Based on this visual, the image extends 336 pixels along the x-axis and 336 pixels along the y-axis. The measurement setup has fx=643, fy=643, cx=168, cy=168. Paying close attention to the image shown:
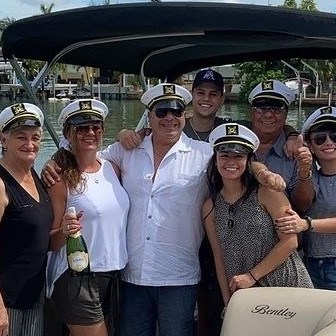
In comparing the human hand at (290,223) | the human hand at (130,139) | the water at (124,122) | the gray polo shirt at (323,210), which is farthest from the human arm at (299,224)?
the water at (124,122)

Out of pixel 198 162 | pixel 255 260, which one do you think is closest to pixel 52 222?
pixel 198 162

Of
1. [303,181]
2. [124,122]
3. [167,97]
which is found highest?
[124,122]

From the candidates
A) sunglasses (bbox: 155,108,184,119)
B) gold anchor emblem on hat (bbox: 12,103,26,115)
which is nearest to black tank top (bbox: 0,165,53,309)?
gold anchor emblem on hat (bbox: 12,103,26,115)

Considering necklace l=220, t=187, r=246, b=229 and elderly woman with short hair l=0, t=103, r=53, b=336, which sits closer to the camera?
elderly woman with short hair l=0, t=103, r=53, b=336

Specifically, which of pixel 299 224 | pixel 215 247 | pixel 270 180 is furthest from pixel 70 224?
pixel 299 224

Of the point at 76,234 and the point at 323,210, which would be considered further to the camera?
the point at 323,210

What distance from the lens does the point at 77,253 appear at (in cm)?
304

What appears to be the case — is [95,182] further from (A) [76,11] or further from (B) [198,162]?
(A) [76,11]

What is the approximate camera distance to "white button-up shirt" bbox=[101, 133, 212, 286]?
10.4 ft

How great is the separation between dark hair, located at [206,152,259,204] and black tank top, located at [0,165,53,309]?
0.79 metres

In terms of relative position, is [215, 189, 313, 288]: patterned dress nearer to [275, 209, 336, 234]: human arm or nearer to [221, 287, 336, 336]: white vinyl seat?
[275, 209, 336, 234]: human arm

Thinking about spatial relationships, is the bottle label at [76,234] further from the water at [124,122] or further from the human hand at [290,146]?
the water at [124,122]

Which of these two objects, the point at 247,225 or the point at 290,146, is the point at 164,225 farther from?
the point at 290,146

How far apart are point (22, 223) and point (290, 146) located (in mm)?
Result: 1409
